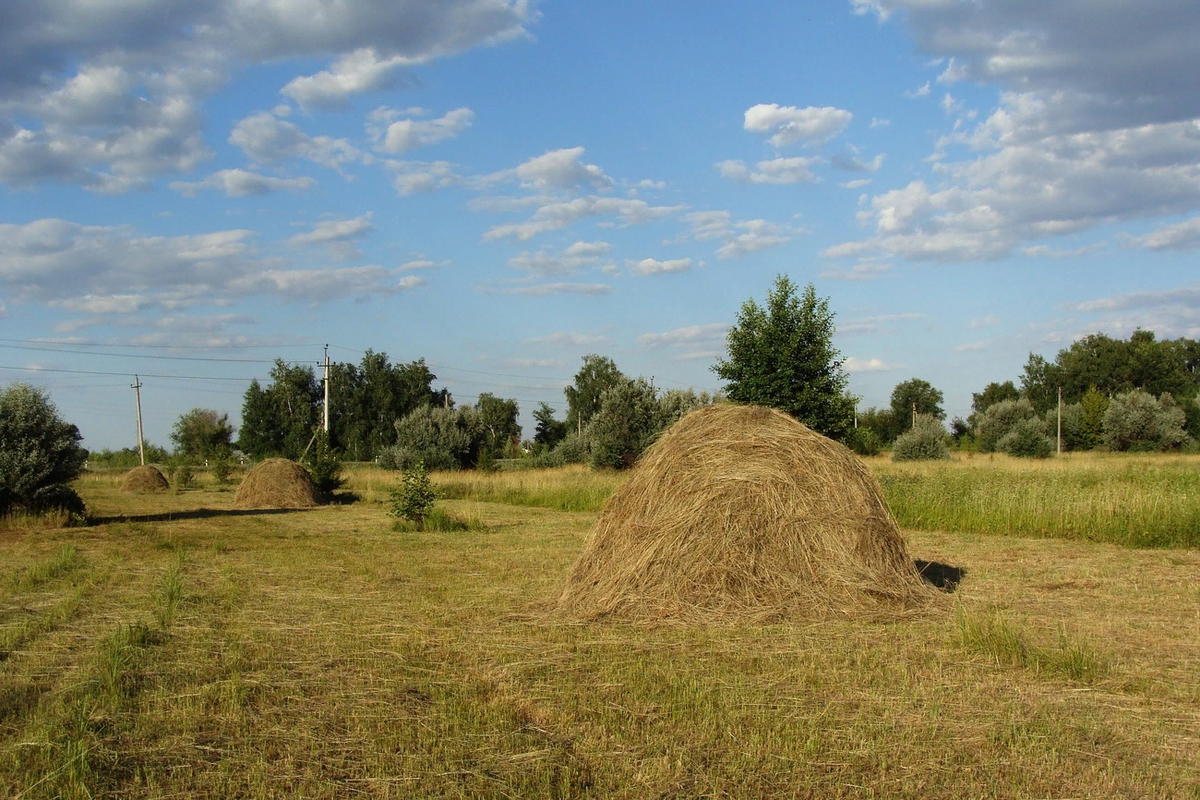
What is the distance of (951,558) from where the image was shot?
616 inches

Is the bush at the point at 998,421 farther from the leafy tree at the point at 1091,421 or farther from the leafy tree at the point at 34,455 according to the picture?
the leafy tree at the point at 34,455

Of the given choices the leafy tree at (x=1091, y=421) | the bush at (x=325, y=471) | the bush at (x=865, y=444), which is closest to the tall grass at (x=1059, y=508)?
the bush at (x=325, y=471)

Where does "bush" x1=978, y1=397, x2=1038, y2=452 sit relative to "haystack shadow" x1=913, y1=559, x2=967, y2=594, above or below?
above

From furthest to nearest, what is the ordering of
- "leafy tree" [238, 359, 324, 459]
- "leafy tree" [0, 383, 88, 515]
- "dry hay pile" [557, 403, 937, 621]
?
"leafy tree" [238, 359, 324, 459]
"leafy tree" [0, 383, 88, 515]
"dry hay pile" [557, 403, 937, 621]

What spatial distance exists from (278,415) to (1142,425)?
236 ft

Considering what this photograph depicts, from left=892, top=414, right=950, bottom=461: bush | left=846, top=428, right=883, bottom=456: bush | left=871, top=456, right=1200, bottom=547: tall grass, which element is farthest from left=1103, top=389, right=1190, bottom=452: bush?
left=871, top=456, right=1200, bottom=547: tall grass

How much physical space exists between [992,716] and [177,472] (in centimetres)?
4813

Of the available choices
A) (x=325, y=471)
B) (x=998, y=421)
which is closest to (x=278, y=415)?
(x=325, y=471)

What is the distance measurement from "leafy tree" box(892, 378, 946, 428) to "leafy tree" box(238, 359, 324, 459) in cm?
6120

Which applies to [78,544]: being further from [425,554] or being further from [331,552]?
[425,554]

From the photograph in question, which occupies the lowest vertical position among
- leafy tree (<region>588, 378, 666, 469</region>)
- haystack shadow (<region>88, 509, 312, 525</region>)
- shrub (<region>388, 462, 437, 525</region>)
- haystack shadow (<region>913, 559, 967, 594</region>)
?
haystack shadow (<region>913, 559, 967, 594</region>)

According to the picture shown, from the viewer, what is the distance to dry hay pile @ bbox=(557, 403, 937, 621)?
9.73 metres

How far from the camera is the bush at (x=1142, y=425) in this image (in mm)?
58906

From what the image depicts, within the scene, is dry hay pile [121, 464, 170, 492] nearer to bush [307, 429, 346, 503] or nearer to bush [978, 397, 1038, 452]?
bush [307, 429, 346, 503]
